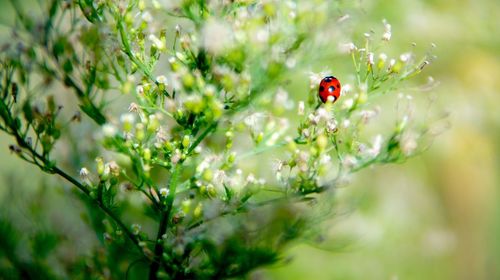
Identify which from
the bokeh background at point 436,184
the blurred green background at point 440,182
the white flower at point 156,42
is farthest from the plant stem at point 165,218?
the blurred green background at point 440,182

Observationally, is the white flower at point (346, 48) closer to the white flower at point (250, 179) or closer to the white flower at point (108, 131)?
the white flower at point (250, 179)

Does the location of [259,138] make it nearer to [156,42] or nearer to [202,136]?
[202,136]

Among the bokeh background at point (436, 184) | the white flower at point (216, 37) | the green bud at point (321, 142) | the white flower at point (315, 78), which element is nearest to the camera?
the white flower at point (216, 37)

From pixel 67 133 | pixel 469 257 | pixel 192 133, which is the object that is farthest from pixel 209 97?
pixel 469 257

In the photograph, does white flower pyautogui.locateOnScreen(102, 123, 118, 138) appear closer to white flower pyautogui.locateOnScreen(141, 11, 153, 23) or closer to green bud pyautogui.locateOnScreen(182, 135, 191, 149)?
green bud pyautogui.locateOnScreen(182, 135, 191, 149)

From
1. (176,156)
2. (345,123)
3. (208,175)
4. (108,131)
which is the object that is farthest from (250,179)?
(108,131)

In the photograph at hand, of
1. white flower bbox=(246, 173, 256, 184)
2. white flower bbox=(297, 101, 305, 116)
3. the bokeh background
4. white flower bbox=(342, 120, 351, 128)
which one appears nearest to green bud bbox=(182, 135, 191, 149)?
white flower bbox=(246, 173, 256, 184)

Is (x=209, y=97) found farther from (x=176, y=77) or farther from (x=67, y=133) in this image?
(x=67, y=133)
